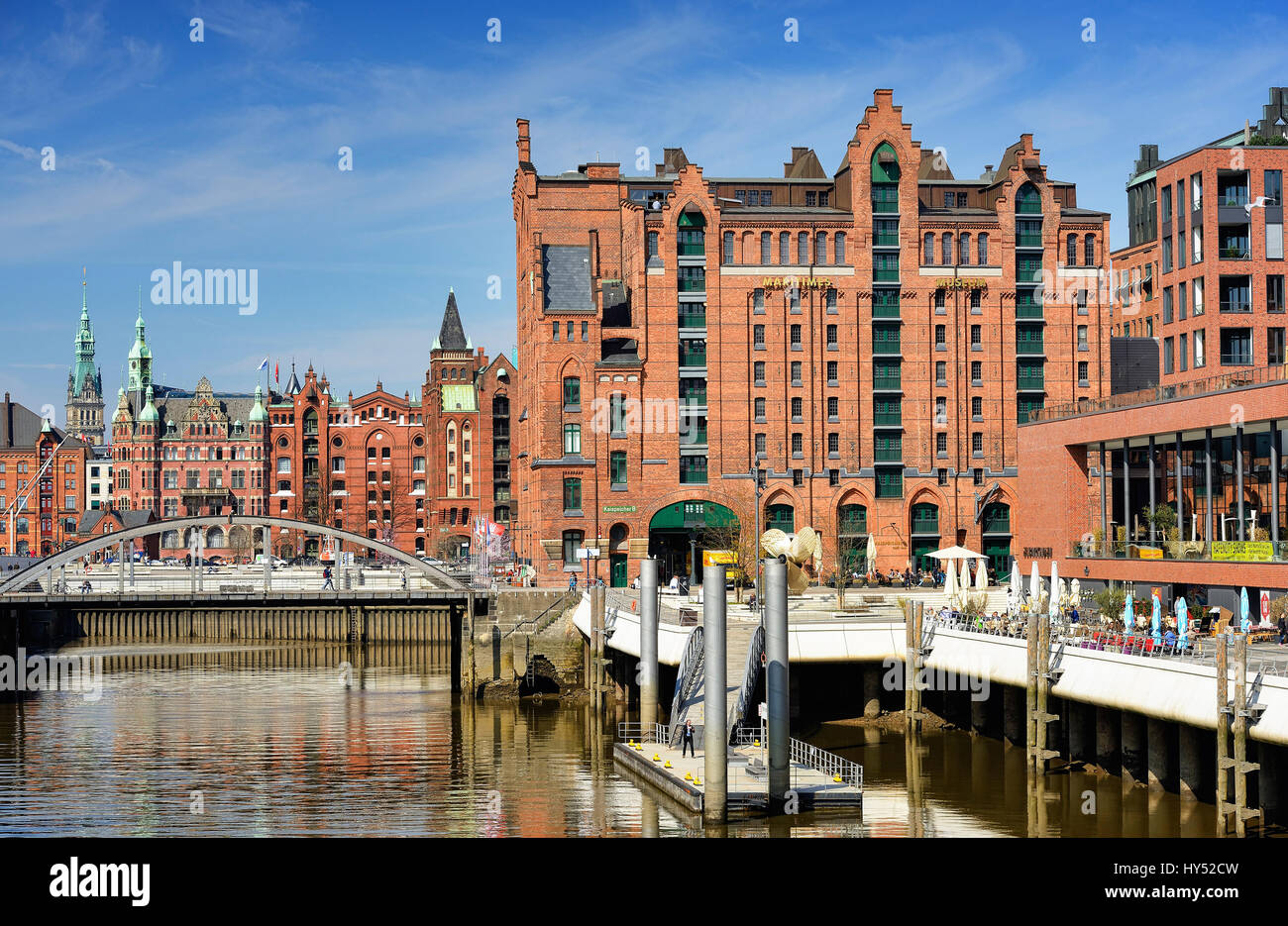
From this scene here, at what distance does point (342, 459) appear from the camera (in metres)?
156

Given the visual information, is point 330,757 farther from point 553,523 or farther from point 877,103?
point 877,103

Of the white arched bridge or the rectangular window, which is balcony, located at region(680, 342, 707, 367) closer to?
the rectangular window

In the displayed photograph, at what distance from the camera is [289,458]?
525ft

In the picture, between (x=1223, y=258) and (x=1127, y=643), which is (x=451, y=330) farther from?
(x=1127, y=643)

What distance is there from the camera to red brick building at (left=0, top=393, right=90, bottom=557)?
529 ft

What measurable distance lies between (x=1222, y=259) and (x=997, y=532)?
21.0 meters

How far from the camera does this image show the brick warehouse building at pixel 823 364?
3209 inches

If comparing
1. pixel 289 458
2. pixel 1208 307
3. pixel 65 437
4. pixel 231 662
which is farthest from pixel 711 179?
pixel 65 437

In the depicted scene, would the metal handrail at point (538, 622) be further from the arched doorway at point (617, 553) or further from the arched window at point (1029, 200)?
the arched window at point (1029, 200)

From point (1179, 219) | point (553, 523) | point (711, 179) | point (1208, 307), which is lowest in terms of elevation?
point (553, 523)

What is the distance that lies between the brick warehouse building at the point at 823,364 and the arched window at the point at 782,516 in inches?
5.7

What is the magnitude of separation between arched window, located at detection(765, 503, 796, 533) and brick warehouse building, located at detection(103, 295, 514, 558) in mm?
58184

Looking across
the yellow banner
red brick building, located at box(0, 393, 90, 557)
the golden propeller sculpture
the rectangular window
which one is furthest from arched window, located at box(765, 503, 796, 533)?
red brick building, located at box(0, 393, 90, 557)
